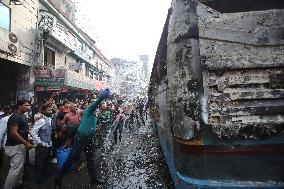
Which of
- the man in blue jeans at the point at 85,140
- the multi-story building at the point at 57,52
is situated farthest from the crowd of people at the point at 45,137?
A: the multi-story building at the point at 57,52

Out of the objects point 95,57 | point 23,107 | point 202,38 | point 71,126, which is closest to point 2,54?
point 71,126

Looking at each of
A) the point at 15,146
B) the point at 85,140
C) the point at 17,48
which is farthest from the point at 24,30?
the point at 15,146

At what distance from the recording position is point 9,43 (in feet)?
44.4

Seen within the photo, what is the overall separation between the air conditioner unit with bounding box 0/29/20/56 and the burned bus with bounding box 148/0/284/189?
11.9 metres

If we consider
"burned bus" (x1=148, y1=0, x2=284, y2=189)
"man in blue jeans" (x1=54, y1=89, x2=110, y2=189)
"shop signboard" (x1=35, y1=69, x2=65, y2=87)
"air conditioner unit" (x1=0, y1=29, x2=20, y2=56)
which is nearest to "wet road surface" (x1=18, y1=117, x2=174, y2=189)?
"man in blue jeans" (x1=54, y1=89, x2=110, y2=189)

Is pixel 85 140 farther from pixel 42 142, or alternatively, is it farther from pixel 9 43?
pixel 9 43

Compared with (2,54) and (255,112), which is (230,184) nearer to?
(255,112)

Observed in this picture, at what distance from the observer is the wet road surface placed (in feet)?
19.6

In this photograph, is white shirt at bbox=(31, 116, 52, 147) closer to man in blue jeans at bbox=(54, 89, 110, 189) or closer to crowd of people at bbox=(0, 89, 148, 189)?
crowd of people at bbox=(0, 89, 148, 189)

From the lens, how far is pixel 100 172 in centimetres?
700

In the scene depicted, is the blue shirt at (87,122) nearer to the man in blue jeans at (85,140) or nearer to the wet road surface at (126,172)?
the man in blue jeans at (85,140)

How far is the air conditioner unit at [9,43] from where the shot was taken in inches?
505

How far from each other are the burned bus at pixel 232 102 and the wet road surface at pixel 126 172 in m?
3.04

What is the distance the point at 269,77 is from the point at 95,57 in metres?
34.1
